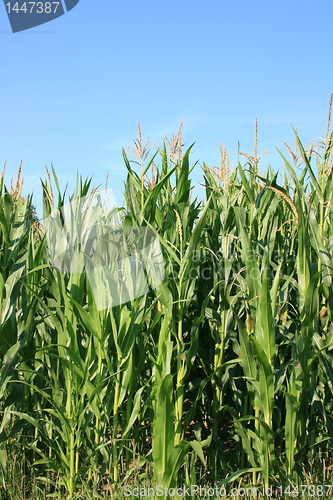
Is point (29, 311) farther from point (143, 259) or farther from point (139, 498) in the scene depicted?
point (139, 498)

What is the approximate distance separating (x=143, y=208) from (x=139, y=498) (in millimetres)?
1529

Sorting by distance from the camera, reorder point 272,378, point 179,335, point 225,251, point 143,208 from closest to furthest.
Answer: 1. point 272,378
2. point 179,335
3. point 143,208
4. point 225,251

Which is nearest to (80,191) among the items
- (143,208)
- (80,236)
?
(80,236)

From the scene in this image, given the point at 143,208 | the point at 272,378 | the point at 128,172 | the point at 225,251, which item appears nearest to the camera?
the point at 272,378

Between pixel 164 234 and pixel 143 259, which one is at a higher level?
pixel 164 234

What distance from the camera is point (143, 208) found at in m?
2.35

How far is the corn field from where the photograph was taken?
2070 mm

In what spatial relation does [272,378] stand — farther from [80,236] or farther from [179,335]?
[80,236]

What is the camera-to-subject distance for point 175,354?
7.45 feet

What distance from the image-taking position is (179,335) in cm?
217

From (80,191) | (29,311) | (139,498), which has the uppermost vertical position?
(80,191)

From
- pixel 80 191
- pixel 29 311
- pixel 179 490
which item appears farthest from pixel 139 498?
pixel 80 191

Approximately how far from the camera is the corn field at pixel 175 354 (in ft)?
6.79

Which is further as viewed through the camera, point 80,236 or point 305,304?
point 80,236
